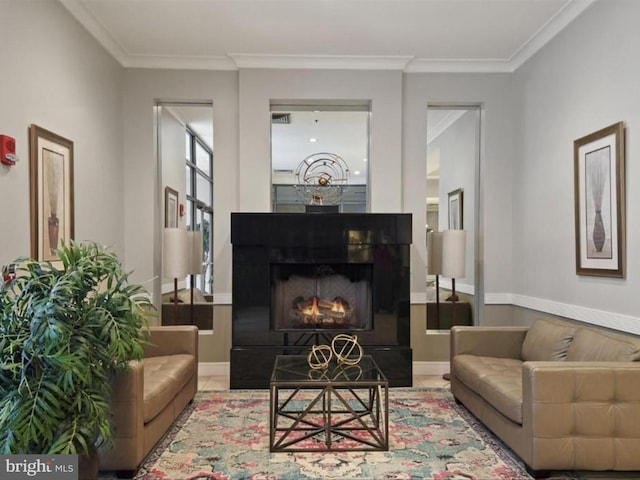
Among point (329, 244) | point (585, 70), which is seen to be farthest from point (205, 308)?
point (585, 70)

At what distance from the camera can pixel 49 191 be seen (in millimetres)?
3090

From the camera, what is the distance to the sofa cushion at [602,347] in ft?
8.46

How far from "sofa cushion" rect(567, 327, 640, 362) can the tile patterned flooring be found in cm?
146

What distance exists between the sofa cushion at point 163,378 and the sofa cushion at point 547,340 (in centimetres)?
257

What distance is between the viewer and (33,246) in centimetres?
290

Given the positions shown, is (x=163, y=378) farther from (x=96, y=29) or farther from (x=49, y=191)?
(x=96, y=29)

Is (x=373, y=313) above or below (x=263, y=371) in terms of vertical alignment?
above

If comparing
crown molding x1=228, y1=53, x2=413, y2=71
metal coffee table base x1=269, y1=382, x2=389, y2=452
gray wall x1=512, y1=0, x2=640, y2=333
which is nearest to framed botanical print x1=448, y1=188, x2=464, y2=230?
gray wall x1=512, y1=0, x2=640, y2=333

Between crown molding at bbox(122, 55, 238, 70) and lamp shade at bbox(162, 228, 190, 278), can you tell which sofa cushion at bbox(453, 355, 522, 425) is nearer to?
lamp shade at bbox(162, 228, 190, 278)

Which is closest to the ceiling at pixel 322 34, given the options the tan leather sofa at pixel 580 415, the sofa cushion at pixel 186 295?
the sofa cushion at pixel 186 295

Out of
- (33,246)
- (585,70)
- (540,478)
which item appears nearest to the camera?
(540,478)

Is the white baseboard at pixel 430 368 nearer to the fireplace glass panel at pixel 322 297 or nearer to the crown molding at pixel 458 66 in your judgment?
the fireplace glass panel at pixel 322 297

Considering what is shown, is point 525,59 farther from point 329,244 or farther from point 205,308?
point 205,308

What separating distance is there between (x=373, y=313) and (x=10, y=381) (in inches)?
113
